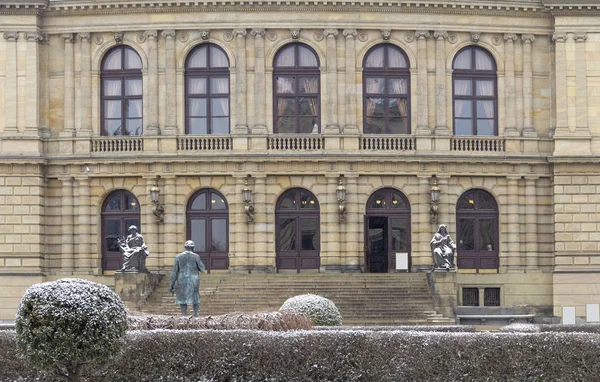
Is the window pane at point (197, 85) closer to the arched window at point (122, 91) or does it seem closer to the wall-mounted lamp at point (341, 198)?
the arched window at point (122, 91)

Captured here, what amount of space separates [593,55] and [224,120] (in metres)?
15.7

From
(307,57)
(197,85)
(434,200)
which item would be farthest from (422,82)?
(197,85)

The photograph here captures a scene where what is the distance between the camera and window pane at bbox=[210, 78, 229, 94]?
52312 mm

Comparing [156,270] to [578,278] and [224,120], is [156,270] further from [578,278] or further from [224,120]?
[578,278]

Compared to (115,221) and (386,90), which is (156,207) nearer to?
(115,221)

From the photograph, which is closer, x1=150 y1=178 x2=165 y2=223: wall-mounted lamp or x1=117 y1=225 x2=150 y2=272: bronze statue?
x1=117 y1=225 x2=150 y2=272: bronze statue

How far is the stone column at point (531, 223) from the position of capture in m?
52.6

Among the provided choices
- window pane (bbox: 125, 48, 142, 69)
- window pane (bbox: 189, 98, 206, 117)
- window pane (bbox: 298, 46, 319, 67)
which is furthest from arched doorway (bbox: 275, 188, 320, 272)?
window pane (bbox: 125, 48, 142, 69)

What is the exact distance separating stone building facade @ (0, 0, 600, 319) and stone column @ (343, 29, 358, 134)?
64 mm

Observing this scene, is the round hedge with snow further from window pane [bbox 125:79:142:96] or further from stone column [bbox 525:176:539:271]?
window pane [bbox 125:79:142:96]

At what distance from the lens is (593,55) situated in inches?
2069

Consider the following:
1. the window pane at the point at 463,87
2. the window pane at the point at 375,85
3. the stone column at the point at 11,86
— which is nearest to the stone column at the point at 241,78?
Result: the window pane at the point at 375,85

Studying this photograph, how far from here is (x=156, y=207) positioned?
168 ft

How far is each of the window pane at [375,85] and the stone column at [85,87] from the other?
1161cm
